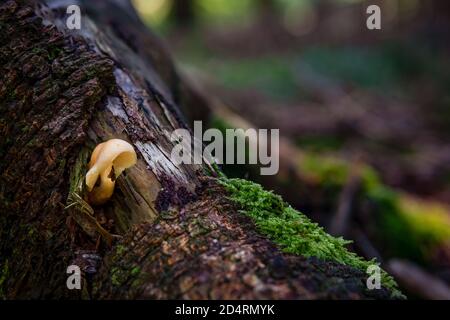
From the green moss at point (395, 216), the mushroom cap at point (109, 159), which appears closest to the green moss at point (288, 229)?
the mushroom cap at point (109, 159)

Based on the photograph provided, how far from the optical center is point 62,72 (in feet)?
8.25

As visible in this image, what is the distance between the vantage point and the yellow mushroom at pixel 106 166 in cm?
218

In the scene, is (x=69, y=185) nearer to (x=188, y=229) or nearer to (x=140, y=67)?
(x=188, y=229)

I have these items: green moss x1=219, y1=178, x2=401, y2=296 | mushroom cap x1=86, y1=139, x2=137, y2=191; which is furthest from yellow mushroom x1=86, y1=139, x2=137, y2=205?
green moss x1=219, y1=178, x2=401, y2=296

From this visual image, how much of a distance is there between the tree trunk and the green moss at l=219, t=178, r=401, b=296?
7cm

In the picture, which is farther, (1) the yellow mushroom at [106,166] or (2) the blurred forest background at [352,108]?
(2) the blurred forest background at [352,108]

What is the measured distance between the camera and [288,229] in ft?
7.18

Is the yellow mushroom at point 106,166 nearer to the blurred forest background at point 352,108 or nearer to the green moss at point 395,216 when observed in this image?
the blurred forest background at point 352,108

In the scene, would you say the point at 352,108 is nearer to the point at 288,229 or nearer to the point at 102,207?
the point at 288,229

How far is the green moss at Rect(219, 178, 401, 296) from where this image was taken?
210 cm

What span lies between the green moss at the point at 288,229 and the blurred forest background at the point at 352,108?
108 cm

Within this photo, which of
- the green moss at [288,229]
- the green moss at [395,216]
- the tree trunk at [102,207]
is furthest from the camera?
the green moss at [395,216]

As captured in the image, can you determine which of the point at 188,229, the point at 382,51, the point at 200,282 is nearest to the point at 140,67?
the point at 188,229
